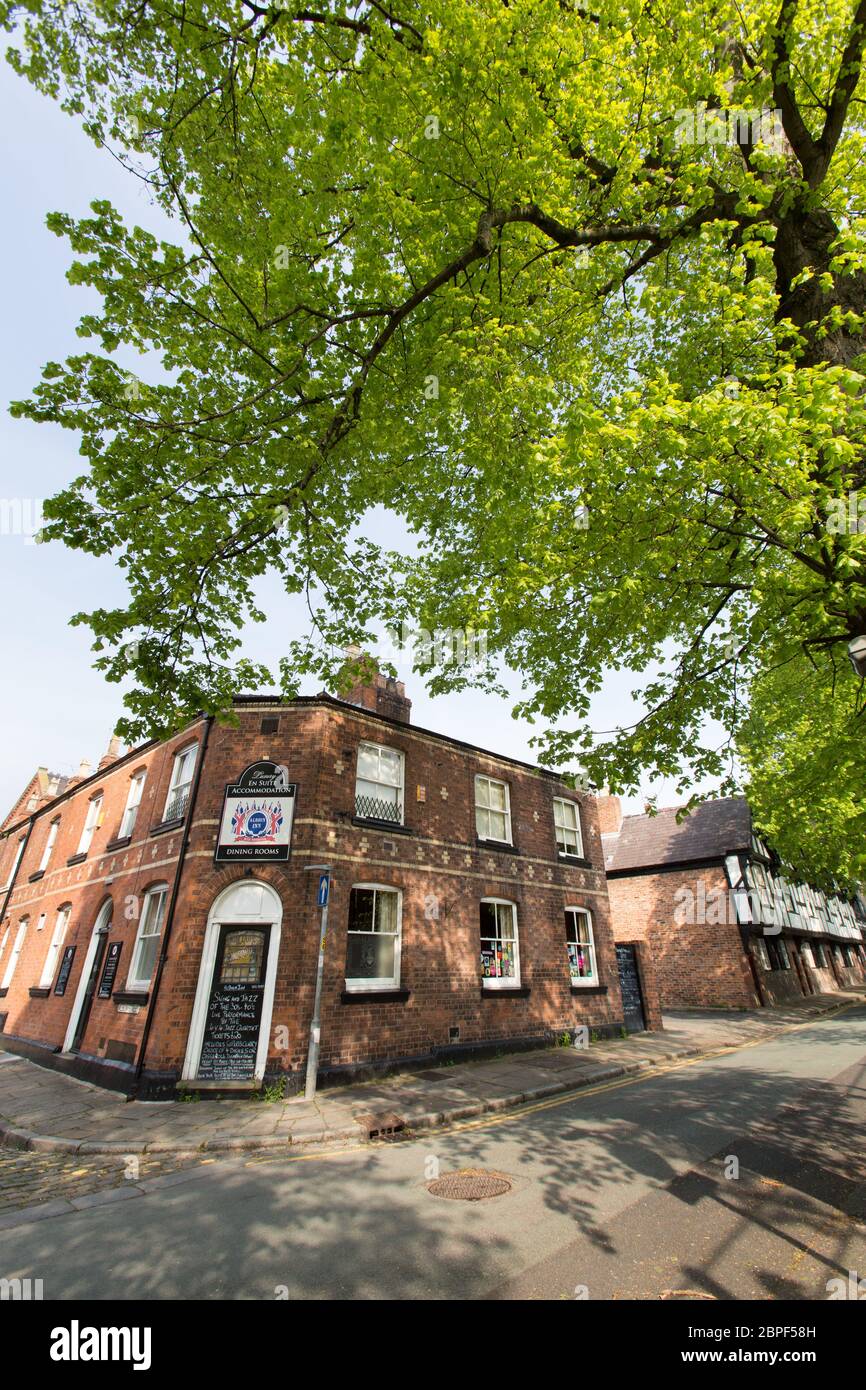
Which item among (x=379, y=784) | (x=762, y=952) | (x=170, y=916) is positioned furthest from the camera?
(x=762, y=952)

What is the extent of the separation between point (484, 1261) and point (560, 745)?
5.96 metres

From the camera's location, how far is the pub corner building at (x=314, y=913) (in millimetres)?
10266

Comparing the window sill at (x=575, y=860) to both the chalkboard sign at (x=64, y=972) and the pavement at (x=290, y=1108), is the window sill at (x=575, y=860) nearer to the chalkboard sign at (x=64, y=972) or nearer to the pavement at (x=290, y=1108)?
the pavement at (x=290, y=1108)

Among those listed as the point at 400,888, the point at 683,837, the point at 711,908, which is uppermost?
the point at 683,837

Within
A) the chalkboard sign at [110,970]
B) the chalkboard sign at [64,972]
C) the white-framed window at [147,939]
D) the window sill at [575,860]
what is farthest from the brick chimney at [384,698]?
the chalkboard sign at [64,972]

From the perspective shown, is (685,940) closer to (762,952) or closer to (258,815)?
(762,952)

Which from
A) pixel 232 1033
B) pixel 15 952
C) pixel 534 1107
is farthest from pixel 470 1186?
pixel 15 952

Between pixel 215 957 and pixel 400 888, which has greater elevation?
pixel 400 888

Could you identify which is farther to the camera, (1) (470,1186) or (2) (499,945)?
(2) (499,945)

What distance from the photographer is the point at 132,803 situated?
1509cm

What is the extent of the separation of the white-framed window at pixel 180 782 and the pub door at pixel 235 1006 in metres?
3.21

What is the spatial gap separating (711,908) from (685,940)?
1880mm

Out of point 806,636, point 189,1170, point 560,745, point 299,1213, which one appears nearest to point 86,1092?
point 189,1170
